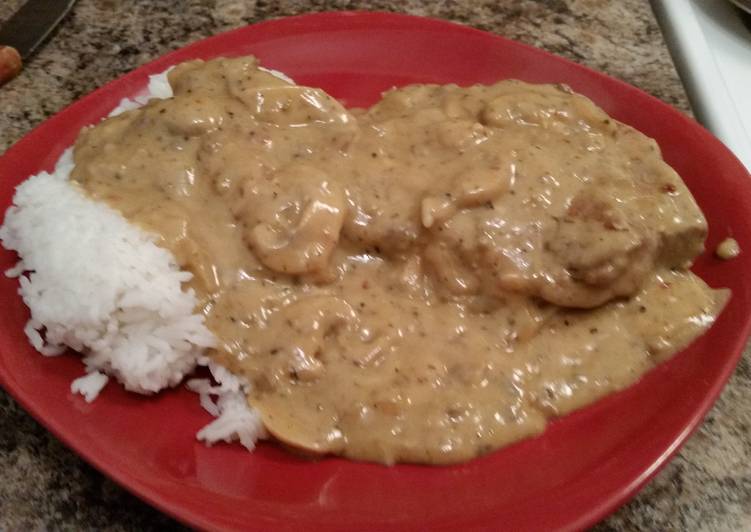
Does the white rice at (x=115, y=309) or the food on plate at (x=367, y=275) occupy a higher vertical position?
the food on plate at (x=367, y=275)

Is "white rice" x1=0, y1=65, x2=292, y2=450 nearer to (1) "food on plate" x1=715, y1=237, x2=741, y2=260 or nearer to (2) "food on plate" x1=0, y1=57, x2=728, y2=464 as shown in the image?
(2) "food on plate" x1=0, y1=57, x2=728, y2=464

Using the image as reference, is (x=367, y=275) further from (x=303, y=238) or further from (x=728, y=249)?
(x=728, y=249)

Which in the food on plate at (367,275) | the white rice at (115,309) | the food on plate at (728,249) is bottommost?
the white rice at (115,309)

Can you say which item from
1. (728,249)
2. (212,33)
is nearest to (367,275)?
(728,249)

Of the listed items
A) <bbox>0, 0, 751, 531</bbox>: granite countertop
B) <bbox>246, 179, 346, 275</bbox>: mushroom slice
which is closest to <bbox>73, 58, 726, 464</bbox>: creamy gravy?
<bbox>246, 179, 346, 275</bbox>: mushroom slice

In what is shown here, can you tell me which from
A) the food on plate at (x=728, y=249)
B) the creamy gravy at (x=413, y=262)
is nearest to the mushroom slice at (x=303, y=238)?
the creamy gravy at (x=413, y=262)

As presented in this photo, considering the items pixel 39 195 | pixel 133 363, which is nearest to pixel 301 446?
pixel 133 363

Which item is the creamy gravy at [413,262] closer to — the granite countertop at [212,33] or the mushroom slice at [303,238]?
the mushroom slice at [303,238]
